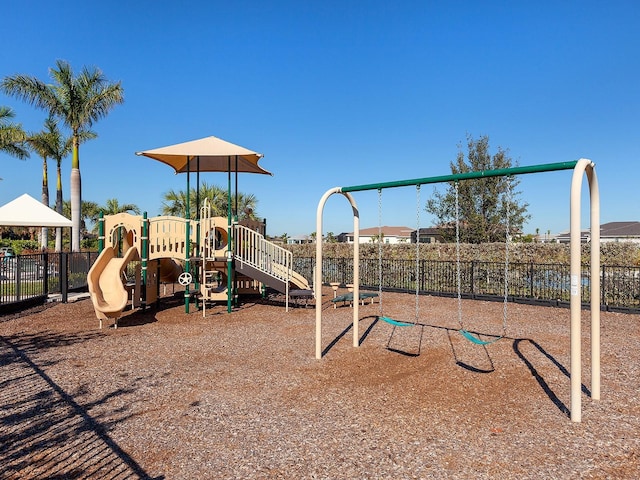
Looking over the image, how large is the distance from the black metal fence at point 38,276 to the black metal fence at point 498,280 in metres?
9.22

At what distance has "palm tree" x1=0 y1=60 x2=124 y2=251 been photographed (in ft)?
67.4

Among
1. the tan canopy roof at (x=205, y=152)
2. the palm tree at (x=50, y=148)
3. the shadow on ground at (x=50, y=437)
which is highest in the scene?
the palm tree at (x=50, y=148)

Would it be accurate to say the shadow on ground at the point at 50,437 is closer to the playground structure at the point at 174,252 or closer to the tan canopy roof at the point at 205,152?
the playground structure at the point at 174,252

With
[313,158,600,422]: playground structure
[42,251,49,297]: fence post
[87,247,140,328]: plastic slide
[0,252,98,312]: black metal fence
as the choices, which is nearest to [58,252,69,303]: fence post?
[0,252,98,312]: black metal fence

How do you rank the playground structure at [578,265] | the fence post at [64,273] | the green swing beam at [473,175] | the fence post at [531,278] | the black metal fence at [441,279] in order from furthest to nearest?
the fence post at [531,278], the fence post at [64,273], the black metal fence at [441,279], the green swing beam at [473,175], the playground structure at [578,265]

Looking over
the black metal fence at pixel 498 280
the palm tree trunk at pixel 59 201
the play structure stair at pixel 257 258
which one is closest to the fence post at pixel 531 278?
the black metal fence at pixel 498 280

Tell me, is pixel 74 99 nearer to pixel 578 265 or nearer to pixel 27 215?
pixel 27 215

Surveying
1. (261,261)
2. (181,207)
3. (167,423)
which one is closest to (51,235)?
(181,207)

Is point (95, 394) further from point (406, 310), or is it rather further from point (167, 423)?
point (406, 310)

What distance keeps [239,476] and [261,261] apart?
827 centimetres

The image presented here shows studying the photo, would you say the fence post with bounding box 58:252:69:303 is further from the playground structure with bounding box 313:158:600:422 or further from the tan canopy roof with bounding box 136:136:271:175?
the playground structure with bounding box 313:158:600:422

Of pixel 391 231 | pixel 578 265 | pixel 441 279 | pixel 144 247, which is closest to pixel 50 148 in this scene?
pixel 144 247

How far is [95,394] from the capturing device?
484 centimetres

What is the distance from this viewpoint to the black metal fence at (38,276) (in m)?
10.4
